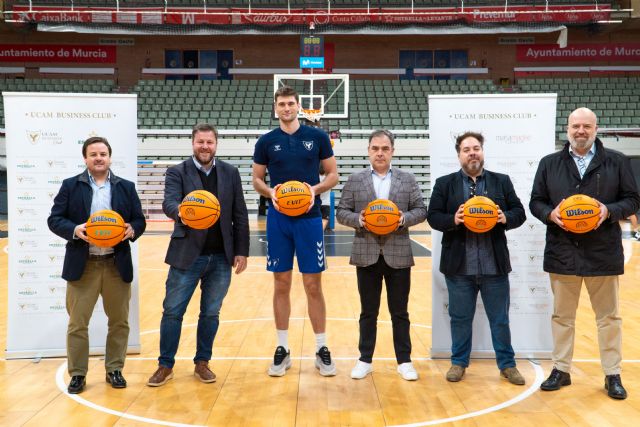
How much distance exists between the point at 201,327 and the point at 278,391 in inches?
25.9

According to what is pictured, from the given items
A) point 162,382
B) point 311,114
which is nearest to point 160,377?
point 162,382

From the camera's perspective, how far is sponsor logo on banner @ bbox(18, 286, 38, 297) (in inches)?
176

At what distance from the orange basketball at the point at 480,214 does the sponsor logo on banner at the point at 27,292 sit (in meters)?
3.07

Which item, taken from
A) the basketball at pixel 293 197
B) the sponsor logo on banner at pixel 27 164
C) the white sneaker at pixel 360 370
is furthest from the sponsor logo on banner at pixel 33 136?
the white sneaker at pixel 360 370

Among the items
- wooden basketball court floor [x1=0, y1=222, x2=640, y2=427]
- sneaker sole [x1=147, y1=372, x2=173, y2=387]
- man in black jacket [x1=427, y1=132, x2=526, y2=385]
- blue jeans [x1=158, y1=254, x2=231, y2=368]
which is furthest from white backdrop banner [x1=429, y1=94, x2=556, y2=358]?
sneaker sole [x1=147, y1=372, x2=173, y2=387]

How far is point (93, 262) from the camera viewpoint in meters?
3.79

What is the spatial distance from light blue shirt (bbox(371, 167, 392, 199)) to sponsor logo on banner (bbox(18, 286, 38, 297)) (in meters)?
2.56

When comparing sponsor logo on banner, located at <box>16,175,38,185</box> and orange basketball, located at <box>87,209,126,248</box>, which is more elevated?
sponsor logo on banner, located at <box>16,175,38,185</box>

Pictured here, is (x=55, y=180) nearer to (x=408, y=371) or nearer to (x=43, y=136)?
(x=43, y=136)

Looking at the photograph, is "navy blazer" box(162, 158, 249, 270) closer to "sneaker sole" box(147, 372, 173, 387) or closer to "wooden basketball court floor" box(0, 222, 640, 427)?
"sneaker sole" box(147, 372, 173, 387)

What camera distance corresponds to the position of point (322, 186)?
3.98m

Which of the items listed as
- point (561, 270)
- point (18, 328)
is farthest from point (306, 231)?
point (18, 328)

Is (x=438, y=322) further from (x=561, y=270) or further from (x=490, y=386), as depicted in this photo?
(x=561, y=270)

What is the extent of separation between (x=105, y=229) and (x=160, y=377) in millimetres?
986
